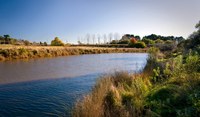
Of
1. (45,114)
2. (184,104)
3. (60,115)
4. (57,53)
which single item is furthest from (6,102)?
(57,53)

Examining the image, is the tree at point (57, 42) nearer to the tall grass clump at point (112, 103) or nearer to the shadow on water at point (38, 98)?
the shadow on water at point (38, 98)

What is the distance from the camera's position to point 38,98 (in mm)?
11727

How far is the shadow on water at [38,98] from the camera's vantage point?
9.57m

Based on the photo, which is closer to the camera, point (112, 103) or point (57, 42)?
point (112, 103)

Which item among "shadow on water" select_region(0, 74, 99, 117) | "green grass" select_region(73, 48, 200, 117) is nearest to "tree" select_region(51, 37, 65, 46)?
"shadow on water" select_region(0, 74, 99, 117)

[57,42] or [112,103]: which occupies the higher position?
[57,42]

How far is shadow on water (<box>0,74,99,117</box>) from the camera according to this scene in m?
9.57

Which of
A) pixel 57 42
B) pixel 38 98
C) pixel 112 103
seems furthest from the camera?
pixel 57 42

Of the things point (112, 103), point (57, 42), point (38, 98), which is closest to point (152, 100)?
point (112, 103)

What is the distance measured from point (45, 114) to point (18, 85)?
6902mm

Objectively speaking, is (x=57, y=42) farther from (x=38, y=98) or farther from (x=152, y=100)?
(x=152, y=100)

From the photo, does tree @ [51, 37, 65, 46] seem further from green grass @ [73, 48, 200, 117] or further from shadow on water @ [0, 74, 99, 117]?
green grass @ [73, 48, 200, 117]

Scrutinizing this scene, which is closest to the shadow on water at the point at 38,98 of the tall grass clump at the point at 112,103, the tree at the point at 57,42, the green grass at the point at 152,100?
the tall grass clump at the point at 112,103

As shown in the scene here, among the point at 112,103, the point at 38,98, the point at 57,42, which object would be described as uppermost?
the point at 57,42
